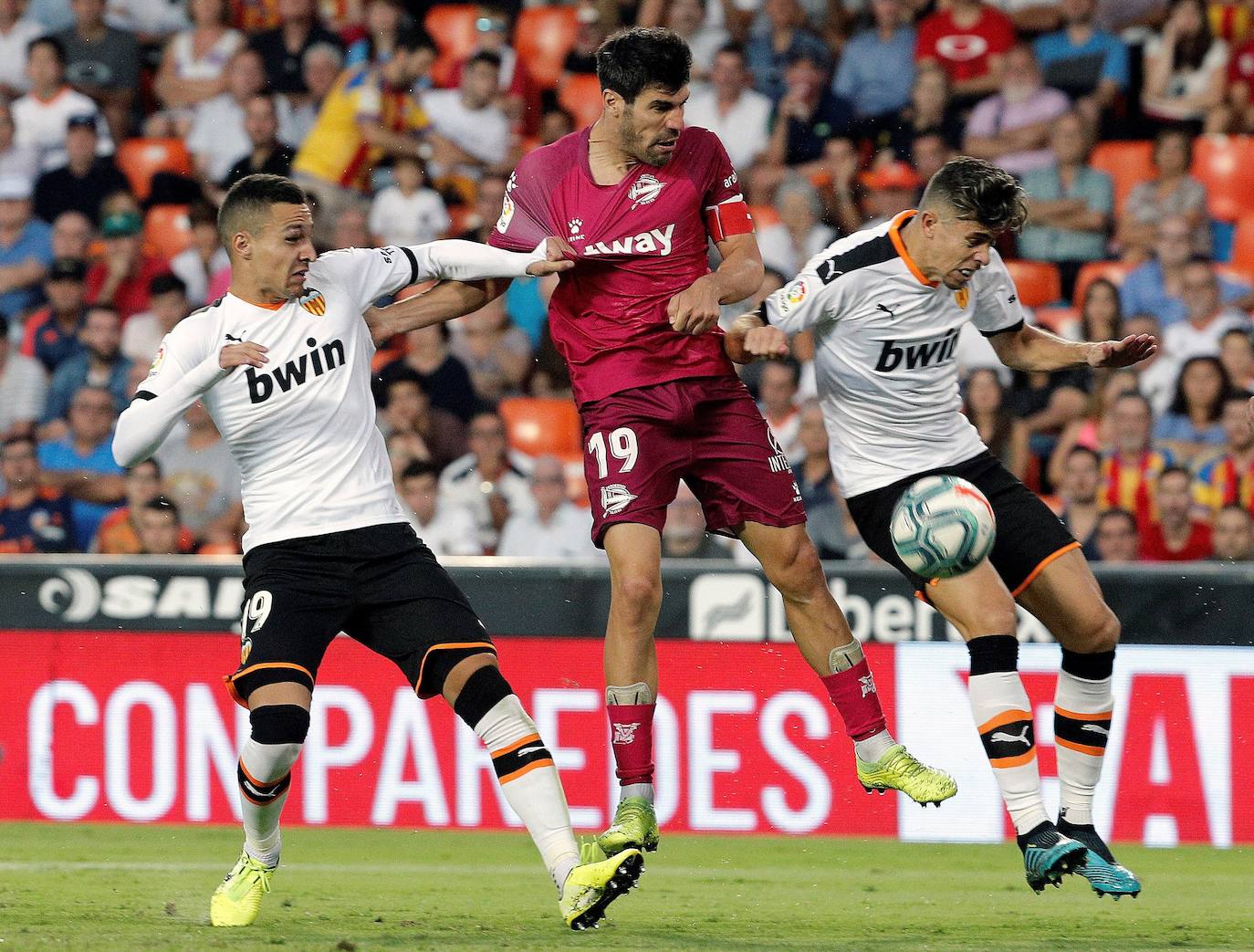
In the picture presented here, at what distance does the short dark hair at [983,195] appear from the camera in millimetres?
6195

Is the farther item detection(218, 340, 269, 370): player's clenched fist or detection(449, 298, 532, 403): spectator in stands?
detection(449, 298, 532, 403): spectator in stands

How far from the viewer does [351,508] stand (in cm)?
614

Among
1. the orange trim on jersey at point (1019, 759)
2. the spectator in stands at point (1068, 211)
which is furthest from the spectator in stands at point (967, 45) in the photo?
the orange trim on jersey at point (1019, 759)

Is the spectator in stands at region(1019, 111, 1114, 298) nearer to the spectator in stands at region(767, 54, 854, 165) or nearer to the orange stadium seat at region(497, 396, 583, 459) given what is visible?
Result: the spectator in stands at region(767, 54, 854, 165)

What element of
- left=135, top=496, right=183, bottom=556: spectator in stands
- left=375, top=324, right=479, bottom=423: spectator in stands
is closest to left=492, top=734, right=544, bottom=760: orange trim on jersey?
left=135, top=496, right=183, bottom=556: spectator in stands

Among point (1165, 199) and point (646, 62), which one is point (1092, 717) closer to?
point (646, 62)

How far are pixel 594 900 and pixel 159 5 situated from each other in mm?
10597

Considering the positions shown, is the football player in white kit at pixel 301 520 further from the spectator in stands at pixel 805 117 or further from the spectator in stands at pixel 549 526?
the spectator in stands at pixel 805 117

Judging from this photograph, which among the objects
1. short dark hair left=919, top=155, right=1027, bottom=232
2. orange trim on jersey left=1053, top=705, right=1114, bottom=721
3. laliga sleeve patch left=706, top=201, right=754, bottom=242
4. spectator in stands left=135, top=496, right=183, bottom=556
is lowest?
spectator in stands left=135, top=496, right=183, bottom=556

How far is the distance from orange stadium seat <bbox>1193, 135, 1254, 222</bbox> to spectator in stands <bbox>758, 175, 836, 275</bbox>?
2545 millimetres

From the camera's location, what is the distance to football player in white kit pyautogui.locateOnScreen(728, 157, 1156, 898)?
6285 millimetres

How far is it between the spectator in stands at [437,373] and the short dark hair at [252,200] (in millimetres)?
4626

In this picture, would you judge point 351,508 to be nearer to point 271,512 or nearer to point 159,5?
point 271,512

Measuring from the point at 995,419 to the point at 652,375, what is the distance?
13.9 feet
